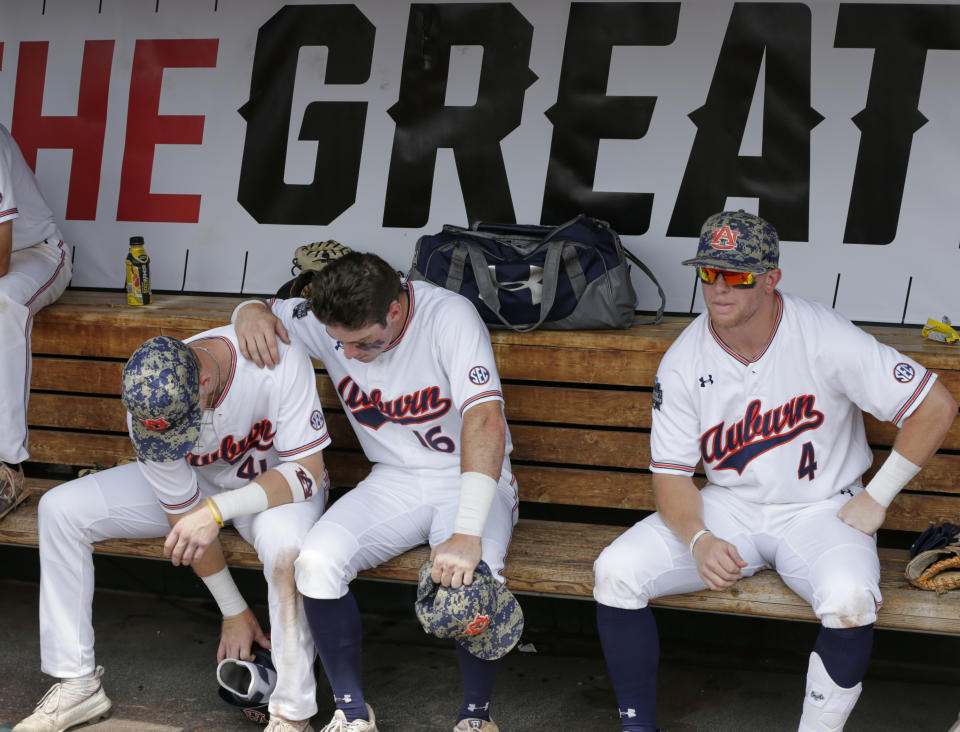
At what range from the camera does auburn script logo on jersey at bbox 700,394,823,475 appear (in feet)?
9.04

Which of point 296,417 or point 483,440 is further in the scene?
point 296,417

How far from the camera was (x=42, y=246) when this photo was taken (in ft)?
12.1

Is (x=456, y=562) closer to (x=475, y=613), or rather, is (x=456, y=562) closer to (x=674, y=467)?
(x=475, y=613)

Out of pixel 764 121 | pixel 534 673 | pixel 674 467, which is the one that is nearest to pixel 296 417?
pixel 674 467

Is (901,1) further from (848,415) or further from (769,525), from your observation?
(769,525)

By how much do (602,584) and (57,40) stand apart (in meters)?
3.04

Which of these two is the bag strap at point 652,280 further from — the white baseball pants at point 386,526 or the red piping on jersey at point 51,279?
the red piping on jersey at point 51,279

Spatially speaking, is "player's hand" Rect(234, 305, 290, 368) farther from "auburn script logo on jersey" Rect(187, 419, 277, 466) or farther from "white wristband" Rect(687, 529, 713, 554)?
"white wristband" Rect(687, 529, 713, 554)

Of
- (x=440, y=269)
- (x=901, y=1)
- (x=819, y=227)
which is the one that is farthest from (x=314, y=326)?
(x=901, y=1)

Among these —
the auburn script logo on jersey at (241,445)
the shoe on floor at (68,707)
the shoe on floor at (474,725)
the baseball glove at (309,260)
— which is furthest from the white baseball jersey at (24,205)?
the shoe on floor at (474,725)

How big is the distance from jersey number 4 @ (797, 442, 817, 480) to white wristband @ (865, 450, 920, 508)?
15 cm

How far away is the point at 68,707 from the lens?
2947 millimetres

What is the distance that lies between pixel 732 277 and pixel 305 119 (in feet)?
6.47

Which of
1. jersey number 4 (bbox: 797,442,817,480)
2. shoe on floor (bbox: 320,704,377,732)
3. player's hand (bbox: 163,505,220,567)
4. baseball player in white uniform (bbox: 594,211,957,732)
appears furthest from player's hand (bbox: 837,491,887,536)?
player's hand (bbox: 163,505,220,567)
